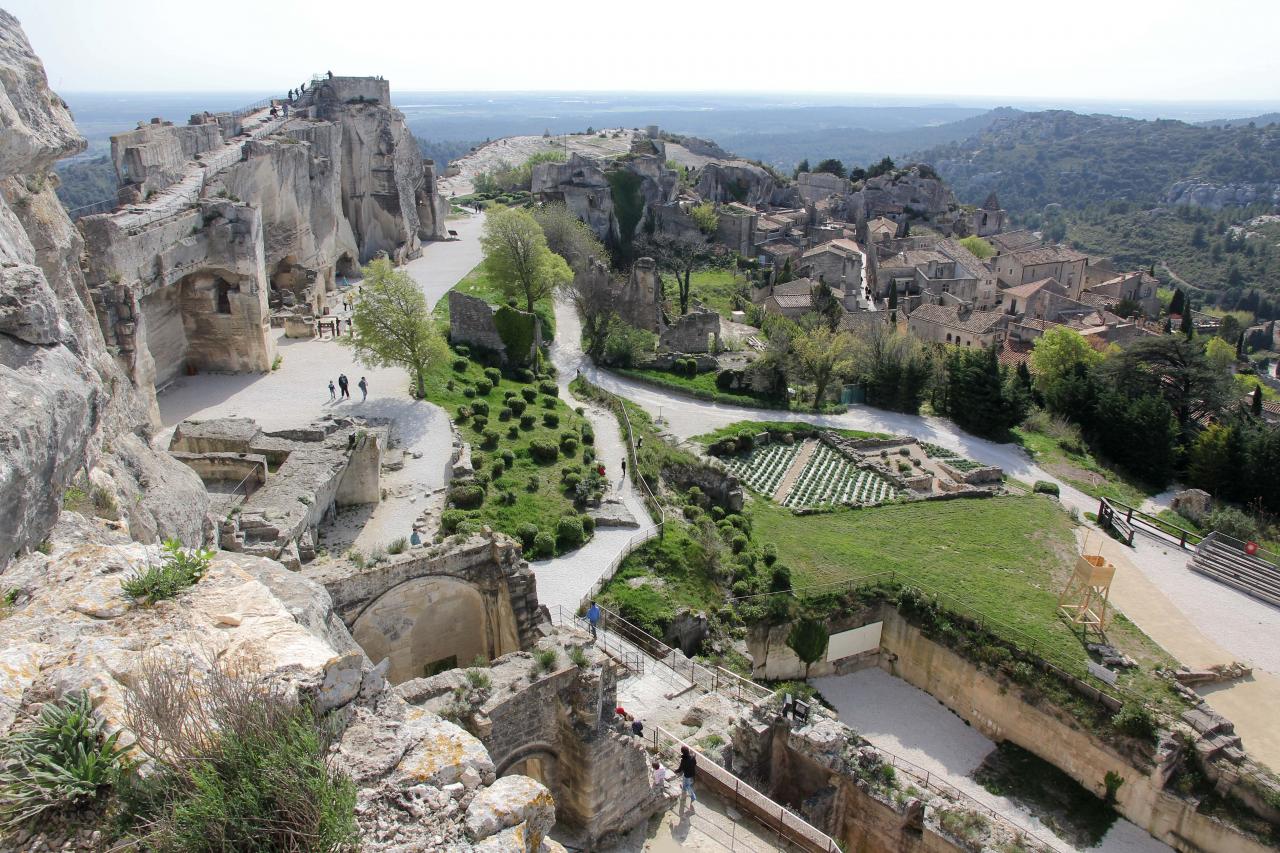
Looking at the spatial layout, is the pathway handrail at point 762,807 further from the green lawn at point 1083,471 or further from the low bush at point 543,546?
the green lawn at point 1083,471

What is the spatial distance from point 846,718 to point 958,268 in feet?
177

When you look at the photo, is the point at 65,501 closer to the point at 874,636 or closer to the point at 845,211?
the point at 874,636

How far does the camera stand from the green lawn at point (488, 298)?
1559 inches

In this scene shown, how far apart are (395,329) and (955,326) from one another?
37746mm

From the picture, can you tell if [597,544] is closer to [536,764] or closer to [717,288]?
[536,764]

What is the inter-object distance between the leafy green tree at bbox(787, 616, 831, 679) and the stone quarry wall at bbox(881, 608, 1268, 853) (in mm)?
2185

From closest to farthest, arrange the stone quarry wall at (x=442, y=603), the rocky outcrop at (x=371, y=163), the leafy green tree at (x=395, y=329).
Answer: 1. the stone quarry wall at (x=442, y=603)
2. the leafy green tree at (x=395, y=329)
3. the rocky outcrop at (x=371, y=163)

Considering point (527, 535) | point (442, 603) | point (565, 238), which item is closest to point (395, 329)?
point (527, 535)

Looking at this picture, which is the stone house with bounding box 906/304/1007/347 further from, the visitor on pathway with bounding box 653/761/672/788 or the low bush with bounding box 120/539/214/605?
the low bush with bounding box 120/539/214/605

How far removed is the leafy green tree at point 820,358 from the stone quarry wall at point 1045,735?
686 inches

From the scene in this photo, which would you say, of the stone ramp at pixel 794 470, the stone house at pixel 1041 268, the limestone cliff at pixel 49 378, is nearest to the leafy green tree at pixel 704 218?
the stone house at pixel 1041 268

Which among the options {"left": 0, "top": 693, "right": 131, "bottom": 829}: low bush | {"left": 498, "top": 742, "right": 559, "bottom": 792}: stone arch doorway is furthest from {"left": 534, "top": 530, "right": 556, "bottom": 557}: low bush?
{"left": 0, "top": 693, "right": 131, "bottom": 829}: low bush

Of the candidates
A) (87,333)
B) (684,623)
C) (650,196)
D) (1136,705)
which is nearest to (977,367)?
(1136,705)

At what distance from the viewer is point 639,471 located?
27078 mm
